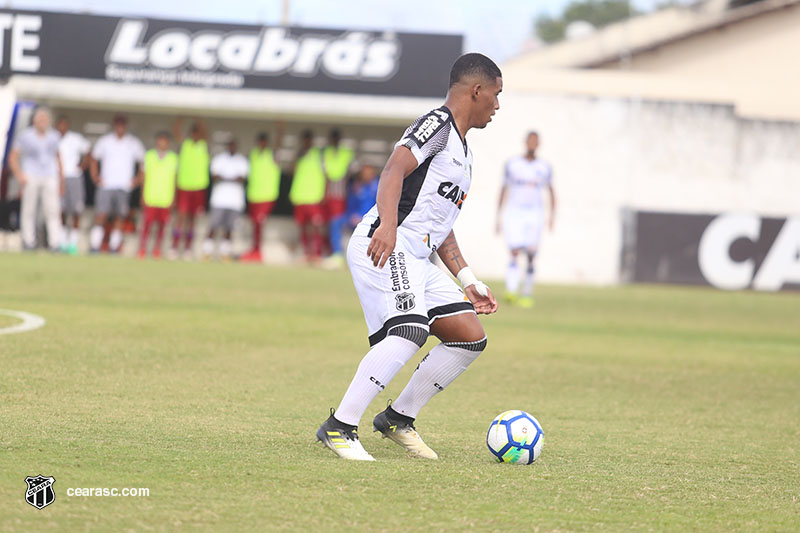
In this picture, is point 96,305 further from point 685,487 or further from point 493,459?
point 685,487

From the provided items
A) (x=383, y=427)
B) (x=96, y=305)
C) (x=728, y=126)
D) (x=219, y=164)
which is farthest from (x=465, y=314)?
(x=728, y=126)

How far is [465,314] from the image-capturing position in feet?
19.9

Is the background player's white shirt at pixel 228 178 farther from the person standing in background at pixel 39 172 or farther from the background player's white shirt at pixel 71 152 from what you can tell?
the person standing in background at pixel 39 172

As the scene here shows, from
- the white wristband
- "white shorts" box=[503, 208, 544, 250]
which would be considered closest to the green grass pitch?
the white wristband

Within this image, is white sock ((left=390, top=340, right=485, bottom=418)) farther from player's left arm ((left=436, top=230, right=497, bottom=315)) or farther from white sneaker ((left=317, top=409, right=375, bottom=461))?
white sneaker ((left=317, top=409, right=375, bottom=461))

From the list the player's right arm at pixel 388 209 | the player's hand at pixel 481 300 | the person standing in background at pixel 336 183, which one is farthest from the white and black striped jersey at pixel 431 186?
the person standing in background at pixel 336 183

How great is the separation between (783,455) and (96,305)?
8.61m

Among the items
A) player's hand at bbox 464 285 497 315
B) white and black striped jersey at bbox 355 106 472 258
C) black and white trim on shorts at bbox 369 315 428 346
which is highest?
white and black striped jersey at bbox 355 106 472 258

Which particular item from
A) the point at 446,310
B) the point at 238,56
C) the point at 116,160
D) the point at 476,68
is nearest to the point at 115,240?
the point at 116,160

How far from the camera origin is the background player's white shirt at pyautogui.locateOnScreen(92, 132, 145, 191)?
22.8m

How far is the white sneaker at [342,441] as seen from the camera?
18.1 ft

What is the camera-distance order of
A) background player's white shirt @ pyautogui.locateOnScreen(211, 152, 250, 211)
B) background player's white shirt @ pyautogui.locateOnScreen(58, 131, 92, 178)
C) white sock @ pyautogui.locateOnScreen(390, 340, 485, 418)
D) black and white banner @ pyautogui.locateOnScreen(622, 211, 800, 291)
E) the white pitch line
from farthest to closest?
black and white banner @ pyautogui.locateOnScreen(622, 211, 800, 291)
background player's white shirt @ pyautogui.locateOnScreen(211, 152, 250, 211)
background player's white shirt @ pyautogui.locateOnScreen(58, 131, 92, 178)
the white pitch line
white sock @ pyautogui.locateOnScreen(390, 340, 485, 418)

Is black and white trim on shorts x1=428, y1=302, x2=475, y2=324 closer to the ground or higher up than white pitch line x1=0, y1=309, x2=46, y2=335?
higher up

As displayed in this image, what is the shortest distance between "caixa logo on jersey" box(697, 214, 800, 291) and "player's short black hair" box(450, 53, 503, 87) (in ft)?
61.1
